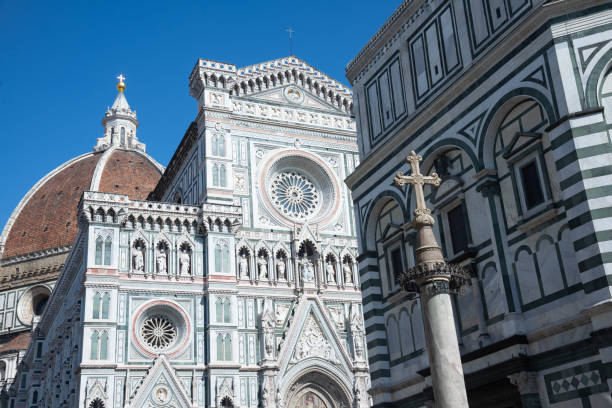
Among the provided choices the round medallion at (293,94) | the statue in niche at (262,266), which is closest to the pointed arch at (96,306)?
the statue in niche at (262,266)

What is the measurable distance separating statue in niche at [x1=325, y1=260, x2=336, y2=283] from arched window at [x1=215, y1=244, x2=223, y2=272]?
6.41m

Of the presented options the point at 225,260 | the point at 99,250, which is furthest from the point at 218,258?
the point at 99,250

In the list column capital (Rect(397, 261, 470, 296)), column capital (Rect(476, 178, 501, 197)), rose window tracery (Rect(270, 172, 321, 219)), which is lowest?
column capital (Rect(397, 261, 470, 296))

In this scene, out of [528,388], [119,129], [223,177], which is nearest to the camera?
[528,388]

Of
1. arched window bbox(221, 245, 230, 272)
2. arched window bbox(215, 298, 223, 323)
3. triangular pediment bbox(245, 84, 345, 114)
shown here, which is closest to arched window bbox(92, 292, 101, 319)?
arched window bbox(215, 298, 223, 323)

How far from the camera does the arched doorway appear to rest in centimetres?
3650

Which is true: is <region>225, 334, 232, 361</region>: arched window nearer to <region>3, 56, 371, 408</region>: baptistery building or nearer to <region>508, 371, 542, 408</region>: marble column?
<region>3, 56, 371, 408</region>: baptistery building

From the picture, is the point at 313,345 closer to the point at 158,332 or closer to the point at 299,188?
the point at 158,332

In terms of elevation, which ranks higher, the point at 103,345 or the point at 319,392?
the point at 103,345

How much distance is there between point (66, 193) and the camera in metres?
83.9

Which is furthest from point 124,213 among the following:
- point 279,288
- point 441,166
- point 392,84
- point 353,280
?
point 441,166

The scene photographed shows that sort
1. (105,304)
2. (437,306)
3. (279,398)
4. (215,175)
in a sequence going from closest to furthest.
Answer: (437,306) → (105,304) → (279,398) → (215,175)

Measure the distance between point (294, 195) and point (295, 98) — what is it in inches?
250

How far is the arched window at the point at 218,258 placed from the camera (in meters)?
36.1
